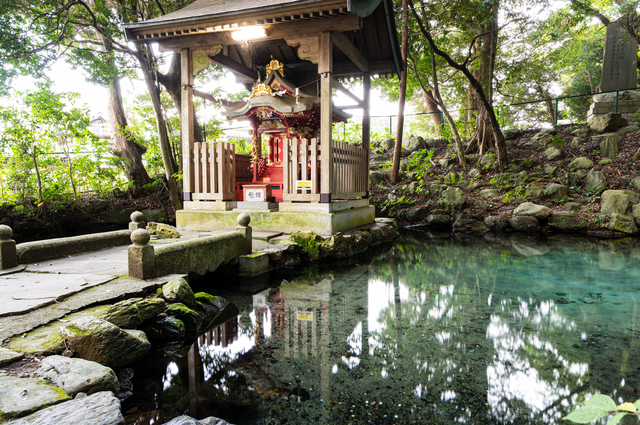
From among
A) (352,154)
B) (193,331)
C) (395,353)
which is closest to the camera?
(395,353)

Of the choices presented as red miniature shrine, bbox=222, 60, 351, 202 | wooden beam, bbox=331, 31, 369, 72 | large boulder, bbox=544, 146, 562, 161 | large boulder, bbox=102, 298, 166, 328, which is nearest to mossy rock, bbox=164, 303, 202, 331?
large boulder, bbox=102, 298, 166, 328

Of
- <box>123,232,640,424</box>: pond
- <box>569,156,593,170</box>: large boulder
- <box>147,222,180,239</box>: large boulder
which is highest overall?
<box>569,156,593,170</box>: large boulder

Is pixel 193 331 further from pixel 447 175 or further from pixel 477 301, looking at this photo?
pixel 447 175

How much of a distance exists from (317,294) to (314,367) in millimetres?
2154

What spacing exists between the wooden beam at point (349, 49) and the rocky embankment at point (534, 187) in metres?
5.51

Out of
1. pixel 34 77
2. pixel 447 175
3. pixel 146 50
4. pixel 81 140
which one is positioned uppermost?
pixel 146 50

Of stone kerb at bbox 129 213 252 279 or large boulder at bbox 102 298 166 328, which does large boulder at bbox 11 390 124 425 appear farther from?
stone kerb at bbox 129 213 252 279

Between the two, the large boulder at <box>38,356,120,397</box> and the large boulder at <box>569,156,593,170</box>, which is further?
the large boulder at <box>569,156,593,170</box>

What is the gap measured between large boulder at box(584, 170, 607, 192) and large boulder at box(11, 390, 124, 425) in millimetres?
13540

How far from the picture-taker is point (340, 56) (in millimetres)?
10031

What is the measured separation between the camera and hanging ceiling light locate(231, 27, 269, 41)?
7.09 metres

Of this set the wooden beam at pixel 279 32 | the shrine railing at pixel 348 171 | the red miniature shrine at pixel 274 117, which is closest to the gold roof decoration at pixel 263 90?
the red miniature shrine at pixel 274 117

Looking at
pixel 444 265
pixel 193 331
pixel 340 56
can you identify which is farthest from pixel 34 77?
pixel 444 265

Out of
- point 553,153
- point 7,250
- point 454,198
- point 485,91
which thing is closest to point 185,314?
point 7,250
